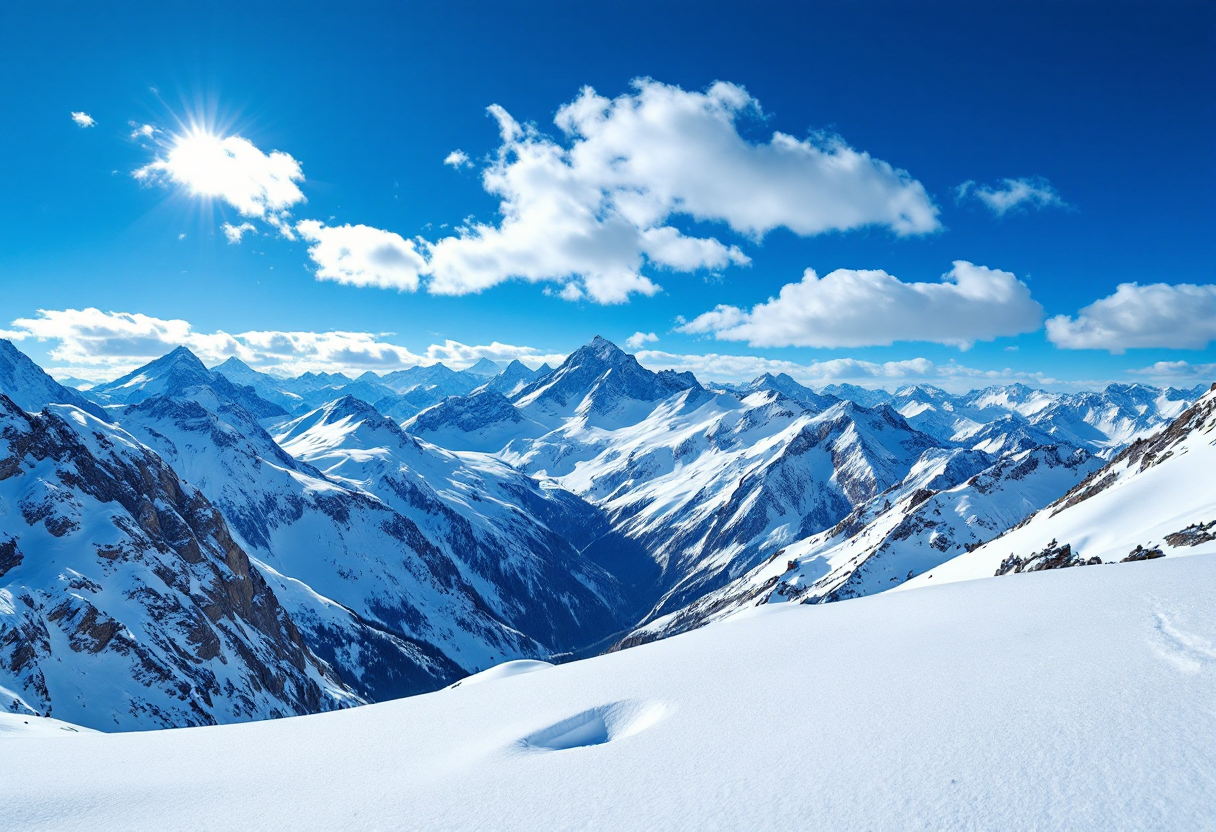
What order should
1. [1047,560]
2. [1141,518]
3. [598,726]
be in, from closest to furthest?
[598,726]
[1141,518]
[1047,560]

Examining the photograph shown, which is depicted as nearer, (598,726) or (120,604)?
(598,726)

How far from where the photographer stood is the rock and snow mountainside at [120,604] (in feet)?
200

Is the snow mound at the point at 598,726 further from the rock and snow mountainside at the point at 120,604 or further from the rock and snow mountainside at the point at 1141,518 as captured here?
the rock and snow mountainside at the point at 120,604

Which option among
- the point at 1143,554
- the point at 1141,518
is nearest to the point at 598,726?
the point at 1143,554

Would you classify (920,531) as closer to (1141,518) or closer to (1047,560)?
(1047,560)

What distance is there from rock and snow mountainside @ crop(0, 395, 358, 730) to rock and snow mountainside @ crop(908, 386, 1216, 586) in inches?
3512

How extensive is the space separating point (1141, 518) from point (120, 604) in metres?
116

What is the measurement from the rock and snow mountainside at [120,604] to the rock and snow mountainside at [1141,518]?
293 feet

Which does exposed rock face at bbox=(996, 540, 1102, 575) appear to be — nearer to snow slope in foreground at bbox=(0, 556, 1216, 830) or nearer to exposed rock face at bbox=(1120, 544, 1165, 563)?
exposed rock face at bbox=(1120, 544, 1165, 563)

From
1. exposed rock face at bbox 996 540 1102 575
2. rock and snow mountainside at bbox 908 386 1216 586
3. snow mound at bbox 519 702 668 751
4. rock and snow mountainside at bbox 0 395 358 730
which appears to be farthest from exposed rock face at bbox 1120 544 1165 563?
rock and snow mountainside at bbox 0 395 358 730

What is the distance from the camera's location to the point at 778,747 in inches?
332

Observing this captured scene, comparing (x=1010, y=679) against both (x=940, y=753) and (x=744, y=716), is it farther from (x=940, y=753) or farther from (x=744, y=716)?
(x=744, y=716)

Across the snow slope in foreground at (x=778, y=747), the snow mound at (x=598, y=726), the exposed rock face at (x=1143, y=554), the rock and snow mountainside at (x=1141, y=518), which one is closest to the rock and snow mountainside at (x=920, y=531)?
the rock and snow mountainside at (x=1141, y=518)

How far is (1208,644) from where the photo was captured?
32.2 feet
